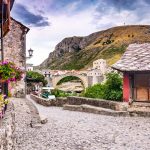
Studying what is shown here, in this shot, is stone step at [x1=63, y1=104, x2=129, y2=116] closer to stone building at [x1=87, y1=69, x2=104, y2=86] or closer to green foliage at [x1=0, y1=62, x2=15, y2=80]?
green foliage at [x1=0, y1=62, x2=15, y2=80]

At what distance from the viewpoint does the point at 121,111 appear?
18.7 meters

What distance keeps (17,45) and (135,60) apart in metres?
11.3

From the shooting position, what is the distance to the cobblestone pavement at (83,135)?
10.3m

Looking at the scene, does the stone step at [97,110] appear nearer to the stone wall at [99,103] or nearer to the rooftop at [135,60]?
the stone wall at [99,103]

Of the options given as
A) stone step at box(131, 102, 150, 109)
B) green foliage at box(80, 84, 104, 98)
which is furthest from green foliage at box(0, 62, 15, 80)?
green foliage at box(80, 84, 104, 98)

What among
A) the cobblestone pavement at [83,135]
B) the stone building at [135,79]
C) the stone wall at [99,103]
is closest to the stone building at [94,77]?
the stone wall at [99,103]

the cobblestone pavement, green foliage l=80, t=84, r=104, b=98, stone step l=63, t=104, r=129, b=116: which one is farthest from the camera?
green foliage l=80, t=84, r=104, b=98

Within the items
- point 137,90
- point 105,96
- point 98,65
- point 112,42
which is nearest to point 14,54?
point 105,96

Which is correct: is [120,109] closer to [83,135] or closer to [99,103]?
[99,103]

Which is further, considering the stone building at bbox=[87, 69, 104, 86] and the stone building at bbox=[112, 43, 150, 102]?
the stone building at bbox=[87, 69, 104, 86]

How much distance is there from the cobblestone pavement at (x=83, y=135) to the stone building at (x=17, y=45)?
13.6 metres

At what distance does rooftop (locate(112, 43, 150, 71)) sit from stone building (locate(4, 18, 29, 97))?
364 inches

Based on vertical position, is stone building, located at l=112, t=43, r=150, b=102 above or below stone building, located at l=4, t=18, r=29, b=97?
below

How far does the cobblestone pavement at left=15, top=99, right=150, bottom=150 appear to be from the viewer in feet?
33.9
